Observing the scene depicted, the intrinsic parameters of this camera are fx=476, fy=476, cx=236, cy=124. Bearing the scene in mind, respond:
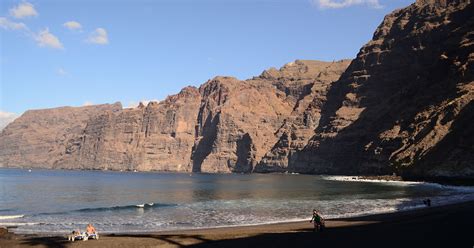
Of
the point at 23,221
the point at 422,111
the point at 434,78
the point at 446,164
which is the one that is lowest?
the point at 23,221

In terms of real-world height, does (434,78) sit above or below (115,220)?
above

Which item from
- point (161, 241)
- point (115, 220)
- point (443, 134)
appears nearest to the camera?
point (161, 241)

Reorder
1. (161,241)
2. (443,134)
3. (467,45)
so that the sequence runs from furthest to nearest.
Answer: (467,45)
(443,134)
(161,241)

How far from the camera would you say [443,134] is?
131875 mm

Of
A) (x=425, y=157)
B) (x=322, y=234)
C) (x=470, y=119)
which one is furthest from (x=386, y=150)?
(x=322, y=234)

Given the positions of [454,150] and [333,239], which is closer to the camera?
[333,239]

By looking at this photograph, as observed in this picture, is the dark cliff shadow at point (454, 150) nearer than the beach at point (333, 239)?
No

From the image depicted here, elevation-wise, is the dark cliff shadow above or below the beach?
above

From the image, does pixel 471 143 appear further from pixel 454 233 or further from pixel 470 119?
pixel 454 233

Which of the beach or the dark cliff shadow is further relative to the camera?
the dark cliff shadow

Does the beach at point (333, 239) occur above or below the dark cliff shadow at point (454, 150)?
below

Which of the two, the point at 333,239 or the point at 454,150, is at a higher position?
the point at 454,150

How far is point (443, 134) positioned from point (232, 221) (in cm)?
10350

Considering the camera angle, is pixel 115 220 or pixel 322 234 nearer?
pixel 322 234
